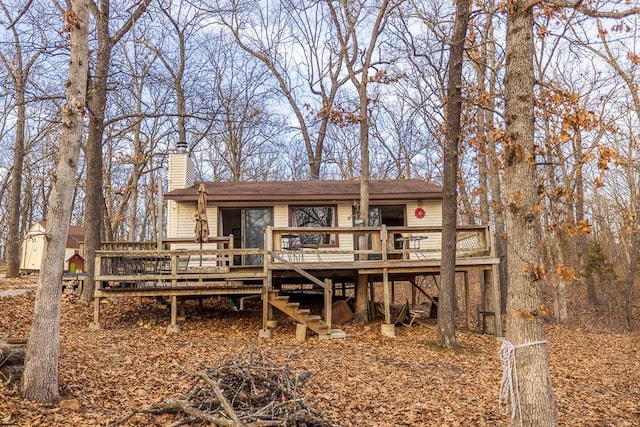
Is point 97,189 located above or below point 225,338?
above

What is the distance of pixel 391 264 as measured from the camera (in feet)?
36.4

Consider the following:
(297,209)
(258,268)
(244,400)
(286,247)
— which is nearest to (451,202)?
(258,268)

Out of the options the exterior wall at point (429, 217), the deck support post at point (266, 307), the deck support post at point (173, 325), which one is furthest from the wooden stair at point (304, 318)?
the exterior wall at point (429, 217)

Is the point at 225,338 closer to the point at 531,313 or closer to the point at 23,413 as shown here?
the point at 23,413

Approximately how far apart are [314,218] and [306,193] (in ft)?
3.08

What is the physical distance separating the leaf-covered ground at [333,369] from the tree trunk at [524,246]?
1.40 m

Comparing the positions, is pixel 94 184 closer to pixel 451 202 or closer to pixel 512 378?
pixel 451 202

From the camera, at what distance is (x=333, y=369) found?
298 inches

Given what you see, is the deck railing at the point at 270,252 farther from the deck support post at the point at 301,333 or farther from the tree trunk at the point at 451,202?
the deck support post at the point at 301,333

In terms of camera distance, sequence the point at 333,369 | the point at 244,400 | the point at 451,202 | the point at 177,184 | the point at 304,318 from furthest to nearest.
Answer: the point at 177,184
the point at 304,318
the point at 451,202
the point at 333,369
the point at 244,400

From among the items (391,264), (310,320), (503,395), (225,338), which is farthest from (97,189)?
(503,395)

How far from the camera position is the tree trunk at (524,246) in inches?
168

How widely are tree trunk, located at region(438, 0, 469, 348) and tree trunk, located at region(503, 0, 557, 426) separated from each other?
530 centimetres

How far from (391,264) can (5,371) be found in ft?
26.0
